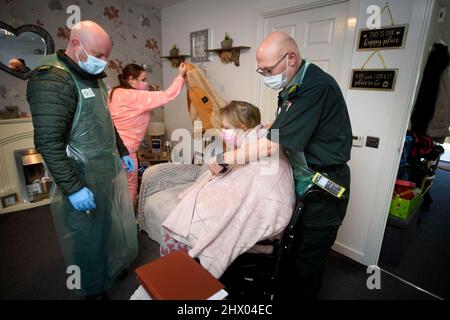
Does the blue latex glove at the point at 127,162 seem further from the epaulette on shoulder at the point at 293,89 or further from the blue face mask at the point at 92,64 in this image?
the epaulette on shoulder at the point at 293,89

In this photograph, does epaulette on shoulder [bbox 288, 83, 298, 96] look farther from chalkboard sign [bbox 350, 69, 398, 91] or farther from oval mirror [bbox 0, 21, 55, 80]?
oval mirror [bbox 0, 21, 55, 80]

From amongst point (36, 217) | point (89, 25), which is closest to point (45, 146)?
Result: point (89, 25)

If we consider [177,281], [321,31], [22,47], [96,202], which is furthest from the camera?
[22,47]

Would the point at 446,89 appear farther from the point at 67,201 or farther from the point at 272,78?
the point at 67,201

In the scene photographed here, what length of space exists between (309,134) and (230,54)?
190cm

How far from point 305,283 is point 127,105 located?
1.83 meters

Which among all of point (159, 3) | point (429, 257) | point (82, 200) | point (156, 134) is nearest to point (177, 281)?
point (82, 200)

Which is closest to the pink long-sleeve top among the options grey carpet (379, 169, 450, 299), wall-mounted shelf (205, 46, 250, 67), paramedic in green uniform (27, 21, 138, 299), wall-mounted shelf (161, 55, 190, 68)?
paramedic in green uniform (27, 21, 138, 299)

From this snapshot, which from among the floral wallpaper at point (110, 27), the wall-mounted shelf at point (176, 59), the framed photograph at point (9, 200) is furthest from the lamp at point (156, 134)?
the framed photograph at point (9, 200)

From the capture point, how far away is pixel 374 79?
1.67 m

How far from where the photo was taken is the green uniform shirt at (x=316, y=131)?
102 cm

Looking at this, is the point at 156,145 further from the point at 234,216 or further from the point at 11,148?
the point at 234,216

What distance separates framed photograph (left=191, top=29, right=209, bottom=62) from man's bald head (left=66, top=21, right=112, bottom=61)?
70.3 inches

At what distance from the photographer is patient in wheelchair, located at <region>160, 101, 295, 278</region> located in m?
1.15
